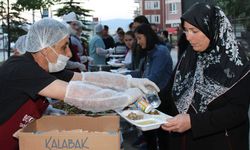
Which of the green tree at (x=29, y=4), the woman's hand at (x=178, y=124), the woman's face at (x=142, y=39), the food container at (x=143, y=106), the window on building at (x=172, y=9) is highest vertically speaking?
the window on building at (x=172, y=9)

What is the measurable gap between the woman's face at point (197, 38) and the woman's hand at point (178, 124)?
0.43 meters

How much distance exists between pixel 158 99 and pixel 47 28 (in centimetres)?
88

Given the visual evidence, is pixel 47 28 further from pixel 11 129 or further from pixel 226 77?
pixel 226 77

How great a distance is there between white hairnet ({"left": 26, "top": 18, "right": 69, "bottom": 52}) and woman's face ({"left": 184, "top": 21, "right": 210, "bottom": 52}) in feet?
2.47

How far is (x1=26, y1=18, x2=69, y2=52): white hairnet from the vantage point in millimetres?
2316

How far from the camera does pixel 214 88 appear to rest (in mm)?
2285

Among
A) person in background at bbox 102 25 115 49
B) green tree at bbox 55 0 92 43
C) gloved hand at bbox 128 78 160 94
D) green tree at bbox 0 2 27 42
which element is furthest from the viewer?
green tree at bbox 55 0 92 43

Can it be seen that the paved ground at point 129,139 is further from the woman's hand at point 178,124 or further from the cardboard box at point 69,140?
the cardboard box at point 69,140

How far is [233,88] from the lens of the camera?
2.23 metres

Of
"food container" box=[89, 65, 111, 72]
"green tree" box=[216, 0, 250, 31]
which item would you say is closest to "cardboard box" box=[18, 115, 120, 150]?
"green tree" box=[216, 0, 250, 31]

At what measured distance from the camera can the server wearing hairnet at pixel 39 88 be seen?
6.92ft

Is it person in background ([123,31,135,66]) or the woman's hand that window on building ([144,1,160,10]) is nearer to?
person in background ([123,31,135,66])

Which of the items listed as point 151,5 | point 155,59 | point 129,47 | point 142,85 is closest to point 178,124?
point 142,85

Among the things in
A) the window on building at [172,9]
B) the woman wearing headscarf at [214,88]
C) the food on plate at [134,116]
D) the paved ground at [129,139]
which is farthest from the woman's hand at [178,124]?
the window on building at [172,9]
